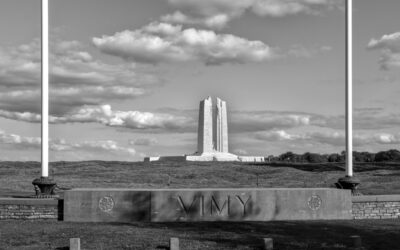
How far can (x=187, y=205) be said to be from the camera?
2009cm

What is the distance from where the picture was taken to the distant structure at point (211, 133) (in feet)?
192

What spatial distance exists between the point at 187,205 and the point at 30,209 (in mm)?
5111

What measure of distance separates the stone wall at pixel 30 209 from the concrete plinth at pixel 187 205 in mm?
432

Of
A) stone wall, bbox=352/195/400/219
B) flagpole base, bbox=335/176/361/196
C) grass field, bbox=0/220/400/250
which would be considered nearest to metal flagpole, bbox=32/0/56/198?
grass field, bbox=0/220/400/250

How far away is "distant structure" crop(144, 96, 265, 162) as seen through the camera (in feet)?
192

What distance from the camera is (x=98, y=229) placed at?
17578 mm

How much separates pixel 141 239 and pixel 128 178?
2600cm

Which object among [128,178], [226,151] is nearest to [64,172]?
[128,178]

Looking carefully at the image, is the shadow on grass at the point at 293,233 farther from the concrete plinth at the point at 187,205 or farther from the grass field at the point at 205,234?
the concrete plinth at the point at 187,205

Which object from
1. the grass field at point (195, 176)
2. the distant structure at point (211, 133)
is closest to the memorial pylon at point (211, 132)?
the distant structure at point (211, 133)

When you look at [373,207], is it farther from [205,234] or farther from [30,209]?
[30,209]

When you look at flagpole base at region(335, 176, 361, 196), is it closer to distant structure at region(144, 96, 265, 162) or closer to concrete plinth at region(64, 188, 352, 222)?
concrete plinth at region(64, 188, 352, 222)

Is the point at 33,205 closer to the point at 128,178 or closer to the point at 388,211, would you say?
the point at 388,211

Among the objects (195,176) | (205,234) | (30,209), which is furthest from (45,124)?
(195,176)
